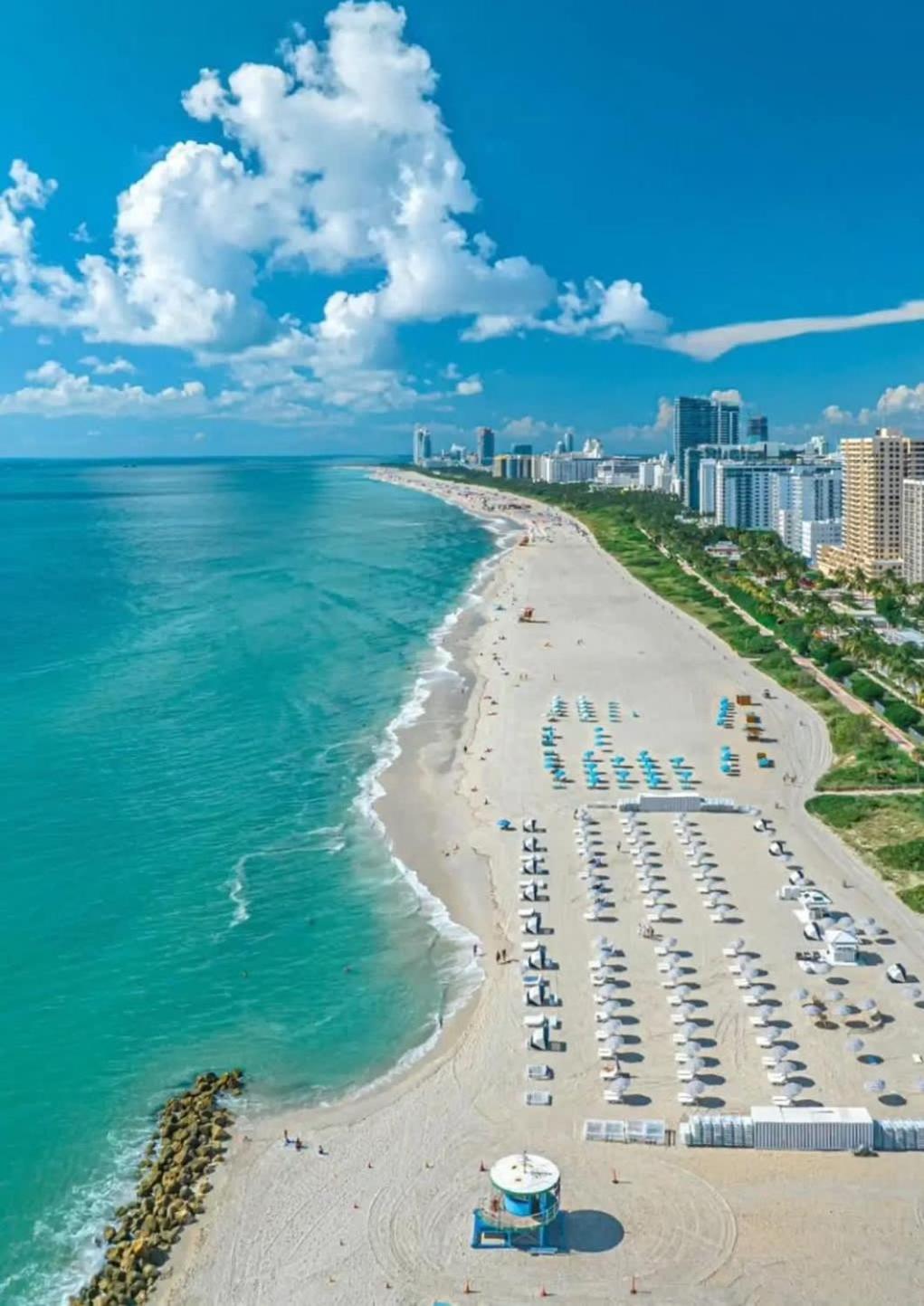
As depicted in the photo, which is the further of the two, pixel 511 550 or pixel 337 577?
pixel 511 550

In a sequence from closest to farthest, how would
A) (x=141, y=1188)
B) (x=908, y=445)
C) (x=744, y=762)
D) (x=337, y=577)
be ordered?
(x=141, y=1188) < (x=744, y=762) < (x=908, y=445) < (x=337, y=577)

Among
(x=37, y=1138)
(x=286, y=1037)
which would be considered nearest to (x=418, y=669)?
(x=286, y=1037)

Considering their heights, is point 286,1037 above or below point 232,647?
below

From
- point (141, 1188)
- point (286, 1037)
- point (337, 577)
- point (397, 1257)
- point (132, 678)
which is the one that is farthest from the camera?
point (337, 577)

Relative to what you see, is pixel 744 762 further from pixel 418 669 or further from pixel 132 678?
pixel 132 678

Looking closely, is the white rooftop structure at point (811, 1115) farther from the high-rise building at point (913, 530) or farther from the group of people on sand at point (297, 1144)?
the high-rise building at point (913, 530)

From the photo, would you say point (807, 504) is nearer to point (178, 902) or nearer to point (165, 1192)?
point (178, 902)

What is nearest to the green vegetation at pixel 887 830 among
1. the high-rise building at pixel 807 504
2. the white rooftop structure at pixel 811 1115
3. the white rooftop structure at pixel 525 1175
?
the white rooftop structure at pixel 811 1115
